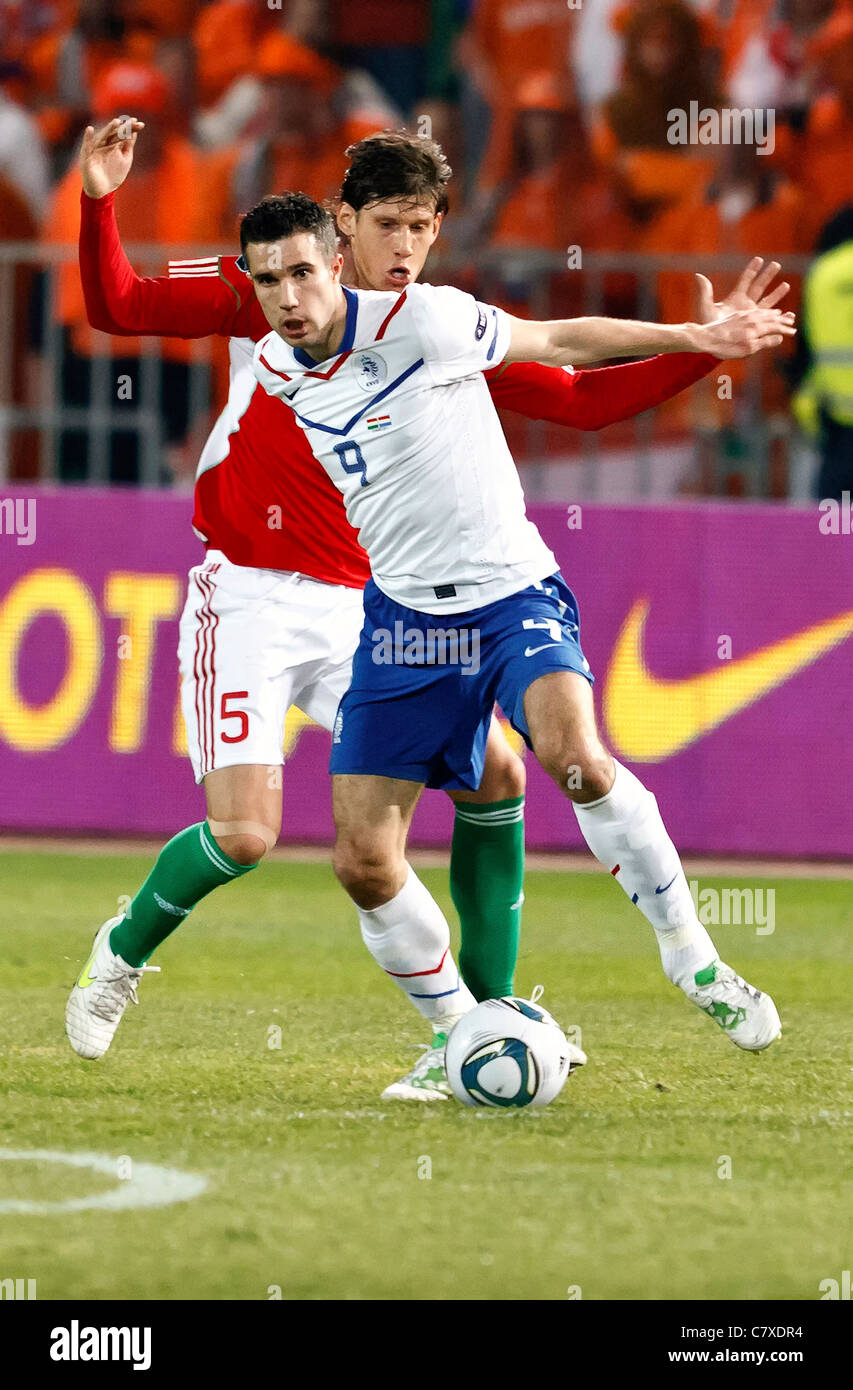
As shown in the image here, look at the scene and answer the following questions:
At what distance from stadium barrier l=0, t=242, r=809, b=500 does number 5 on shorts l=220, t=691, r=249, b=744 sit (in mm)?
4821

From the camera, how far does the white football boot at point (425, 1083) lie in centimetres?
534

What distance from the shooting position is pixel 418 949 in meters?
5.54

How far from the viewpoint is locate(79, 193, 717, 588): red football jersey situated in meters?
5.54

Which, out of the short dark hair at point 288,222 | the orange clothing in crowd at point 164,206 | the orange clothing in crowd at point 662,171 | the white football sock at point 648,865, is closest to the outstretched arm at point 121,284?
the short dark hair at point 288,222

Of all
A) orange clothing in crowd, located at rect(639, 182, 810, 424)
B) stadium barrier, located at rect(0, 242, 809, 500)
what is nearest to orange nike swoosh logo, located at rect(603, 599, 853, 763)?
stadium barrier, located at rect(0, 242, 809, 500)

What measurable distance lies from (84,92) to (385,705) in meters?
8.98

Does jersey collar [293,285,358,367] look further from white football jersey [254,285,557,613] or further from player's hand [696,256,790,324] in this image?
player's hand [696,256,790,324]

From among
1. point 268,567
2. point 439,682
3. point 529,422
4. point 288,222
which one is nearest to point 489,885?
point 439,682

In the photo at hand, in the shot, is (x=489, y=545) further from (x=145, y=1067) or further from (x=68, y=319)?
Answer: (x=68, y=319)

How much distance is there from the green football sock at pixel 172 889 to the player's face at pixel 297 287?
4.73 ft

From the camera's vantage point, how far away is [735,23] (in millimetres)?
12672

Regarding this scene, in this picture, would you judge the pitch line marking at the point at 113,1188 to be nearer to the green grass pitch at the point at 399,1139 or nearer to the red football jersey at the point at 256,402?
the green grass pitch at the point at 399,1139

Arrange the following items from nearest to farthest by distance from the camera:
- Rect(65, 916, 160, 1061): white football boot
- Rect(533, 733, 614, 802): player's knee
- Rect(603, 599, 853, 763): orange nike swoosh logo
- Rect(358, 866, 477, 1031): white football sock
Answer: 1. Rect(533, 733, 614, 802): player's knee
2. Rect(358, 866, 477, 1031): white football sock
3. Rect(65, 916, 160, 1061): white football boot
4. Rect(603, 599, 853, 763): orange nike swoosh logo

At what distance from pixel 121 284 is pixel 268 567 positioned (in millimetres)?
1037
